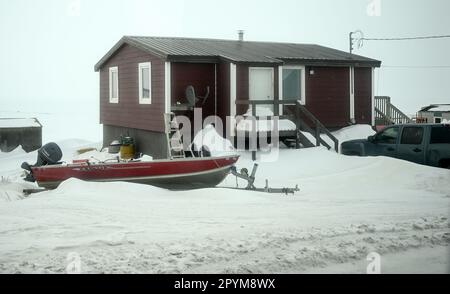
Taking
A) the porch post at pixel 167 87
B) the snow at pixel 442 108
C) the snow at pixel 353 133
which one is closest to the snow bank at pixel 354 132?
the snow at pixel 353 133

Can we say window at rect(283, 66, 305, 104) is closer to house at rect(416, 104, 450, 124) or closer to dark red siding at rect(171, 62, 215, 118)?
dark red siding at rect(171, 62, 215, 118)

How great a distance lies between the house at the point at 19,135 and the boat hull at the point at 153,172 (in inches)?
501

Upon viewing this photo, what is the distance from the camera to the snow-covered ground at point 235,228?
558cm

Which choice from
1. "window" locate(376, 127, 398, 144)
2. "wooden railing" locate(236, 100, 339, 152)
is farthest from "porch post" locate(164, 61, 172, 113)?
"window" locate(376, 127, 398, 144)

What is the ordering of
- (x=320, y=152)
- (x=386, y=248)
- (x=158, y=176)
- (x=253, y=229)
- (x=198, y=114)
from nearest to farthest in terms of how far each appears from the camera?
1. (x=386, y=248)
2. (x=253, y=229)
3. (x=158, y=176)
4. (x=320, y=152)
5. (x=198, y=114)

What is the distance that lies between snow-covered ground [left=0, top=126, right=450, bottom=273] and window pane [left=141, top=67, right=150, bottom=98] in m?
6.80

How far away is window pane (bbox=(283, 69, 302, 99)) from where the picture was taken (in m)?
18.9

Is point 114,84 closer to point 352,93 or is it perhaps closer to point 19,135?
point 19,135

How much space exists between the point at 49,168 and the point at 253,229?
622 centimetres

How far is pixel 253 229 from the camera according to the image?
7.00 metres

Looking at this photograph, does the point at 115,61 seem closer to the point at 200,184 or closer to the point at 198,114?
the point at 198,114

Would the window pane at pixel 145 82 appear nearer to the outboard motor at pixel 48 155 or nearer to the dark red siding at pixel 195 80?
the dark red siding at pixel 195 80

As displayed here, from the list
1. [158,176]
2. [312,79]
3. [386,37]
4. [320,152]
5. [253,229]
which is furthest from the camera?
[386,37]

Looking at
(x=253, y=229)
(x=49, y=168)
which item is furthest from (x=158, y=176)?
(x=253, y=229)
